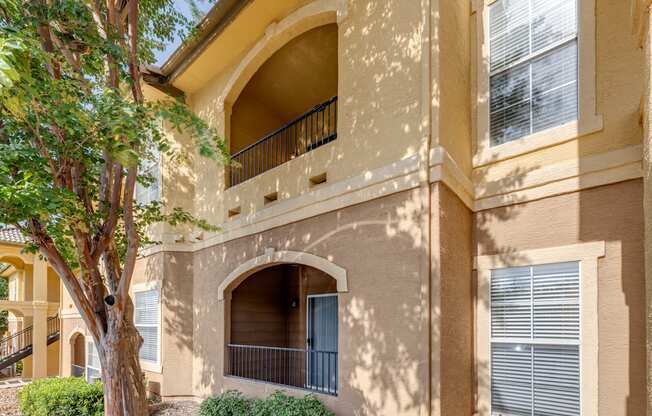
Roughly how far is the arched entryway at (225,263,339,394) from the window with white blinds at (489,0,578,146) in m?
4.89

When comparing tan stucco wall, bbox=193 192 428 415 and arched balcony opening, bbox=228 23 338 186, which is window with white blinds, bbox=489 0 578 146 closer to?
tan stucco wall, bbox=193 192 428 415

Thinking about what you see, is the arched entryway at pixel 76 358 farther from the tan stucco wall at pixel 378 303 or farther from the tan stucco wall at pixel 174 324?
the tan stucco wall at pixel 378 303

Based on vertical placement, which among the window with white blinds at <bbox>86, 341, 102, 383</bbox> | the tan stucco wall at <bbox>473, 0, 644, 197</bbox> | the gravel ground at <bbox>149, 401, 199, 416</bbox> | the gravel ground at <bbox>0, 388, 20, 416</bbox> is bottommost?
the gravel ground at <bbox>0, 388, 20, 416</bbox>

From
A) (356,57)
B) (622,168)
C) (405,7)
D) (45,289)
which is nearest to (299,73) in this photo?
(356,57)

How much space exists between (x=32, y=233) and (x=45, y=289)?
51.9 feet

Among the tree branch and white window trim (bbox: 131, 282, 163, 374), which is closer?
the tree branch

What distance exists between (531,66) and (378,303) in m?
4.02

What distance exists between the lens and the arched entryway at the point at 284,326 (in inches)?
373

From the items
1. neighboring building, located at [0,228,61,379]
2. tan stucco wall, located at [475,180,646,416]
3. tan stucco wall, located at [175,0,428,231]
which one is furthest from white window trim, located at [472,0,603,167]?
neighboring building, located at [0,228,61,379]

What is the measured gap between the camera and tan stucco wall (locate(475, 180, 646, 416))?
194 inches

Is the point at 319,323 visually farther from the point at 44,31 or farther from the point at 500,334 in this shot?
the point at 44,31

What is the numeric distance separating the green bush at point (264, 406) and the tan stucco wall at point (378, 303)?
29cm

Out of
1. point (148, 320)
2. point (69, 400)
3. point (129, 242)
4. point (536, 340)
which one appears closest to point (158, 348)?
point (148, 320)

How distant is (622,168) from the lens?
5.23 meters
